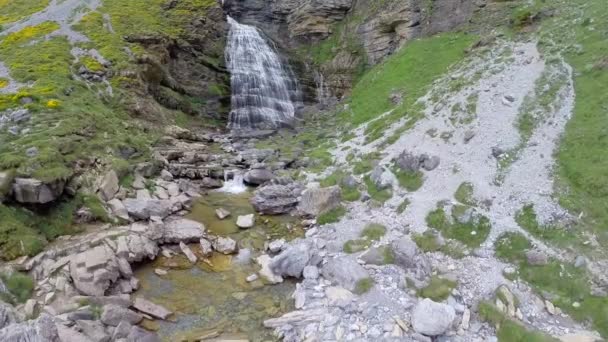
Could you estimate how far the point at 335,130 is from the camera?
38781 mm

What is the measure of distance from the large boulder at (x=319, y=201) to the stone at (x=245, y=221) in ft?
9.46

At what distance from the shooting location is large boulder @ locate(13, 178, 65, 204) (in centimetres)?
1898

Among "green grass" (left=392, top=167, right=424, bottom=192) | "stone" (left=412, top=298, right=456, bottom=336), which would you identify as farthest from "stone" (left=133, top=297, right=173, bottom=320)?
"green grass" (left=392, top=167, right=424, bottom=192)

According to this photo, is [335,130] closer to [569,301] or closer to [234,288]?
[234,288]

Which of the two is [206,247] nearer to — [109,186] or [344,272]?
[109,186]

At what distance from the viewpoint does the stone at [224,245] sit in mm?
20500

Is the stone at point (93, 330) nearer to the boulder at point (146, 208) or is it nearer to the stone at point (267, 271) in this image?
the stone at point (267, 271)

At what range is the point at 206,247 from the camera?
20.5 m

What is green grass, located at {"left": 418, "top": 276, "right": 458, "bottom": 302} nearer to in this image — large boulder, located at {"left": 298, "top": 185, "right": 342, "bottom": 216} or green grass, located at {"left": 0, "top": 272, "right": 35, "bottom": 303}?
large boulder, located at {"left": 298, "top": 185, "right": 342, "bottom": 216}

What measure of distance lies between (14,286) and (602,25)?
124 feet

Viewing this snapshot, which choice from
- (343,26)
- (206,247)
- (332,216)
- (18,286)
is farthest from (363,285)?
(343,26)

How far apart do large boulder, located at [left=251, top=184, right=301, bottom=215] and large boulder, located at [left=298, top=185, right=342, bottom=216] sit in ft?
2.84

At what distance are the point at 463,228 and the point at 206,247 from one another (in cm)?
1252

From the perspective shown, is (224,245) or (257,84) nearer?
(224,245)
